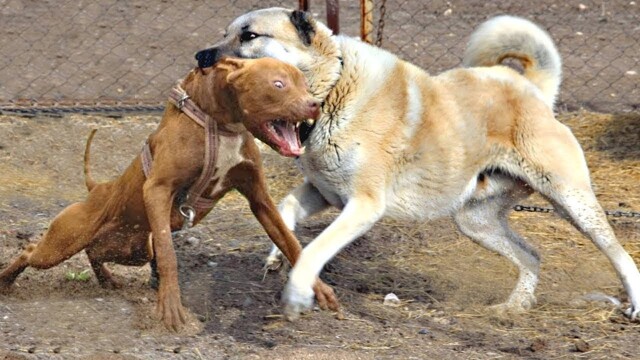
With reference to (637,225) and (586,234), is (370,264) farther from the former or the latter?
(637,225)

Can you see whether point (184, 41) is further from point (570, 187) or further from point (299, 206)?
point (570, 187)

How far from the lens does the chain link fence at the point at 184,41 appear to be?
8.88 metres

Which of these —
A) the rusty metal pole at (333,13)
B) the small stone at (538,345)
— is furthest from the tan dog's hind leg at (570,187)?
the rusty metal pole at (333,13)

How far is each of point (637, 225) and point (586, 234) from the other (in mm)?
1266

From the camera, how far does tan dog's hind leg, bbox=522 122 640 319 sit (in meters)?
5.37

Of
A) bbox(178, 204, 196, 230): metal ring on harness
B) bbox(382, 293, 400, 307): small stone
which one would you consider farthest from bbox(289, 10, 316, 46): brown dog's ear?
bbox(382, 293, 400, 307): small stone

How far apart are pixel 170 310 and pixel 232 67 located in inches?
39.9

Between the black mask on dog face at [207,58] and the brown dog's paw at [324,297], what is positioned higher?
the black mask on dog face at [207,58]

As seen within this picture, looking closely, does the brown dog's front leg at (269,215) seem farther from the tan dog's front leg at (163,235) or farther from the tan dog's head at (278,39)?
the tan dog's head at (278,39)

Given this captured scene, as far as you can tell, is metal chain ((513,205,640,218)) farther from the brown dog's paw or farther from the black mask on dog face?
the black mask on dog face

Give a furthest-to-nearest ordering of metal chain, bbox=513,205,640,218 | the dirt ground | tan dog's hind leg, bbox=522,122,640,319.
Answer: metal chain, bbox=513,205,640,218, tan dog's hind leg, bbox=522,122,640,319, the dirt ground

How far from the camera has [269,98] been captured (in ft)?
14.4

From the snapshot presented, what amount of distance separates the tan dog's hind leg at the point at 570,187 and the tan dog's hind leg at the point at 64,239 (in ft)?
6.75

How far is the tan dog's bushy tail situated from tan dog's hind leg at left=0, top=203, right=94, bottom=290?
219 centimetres
